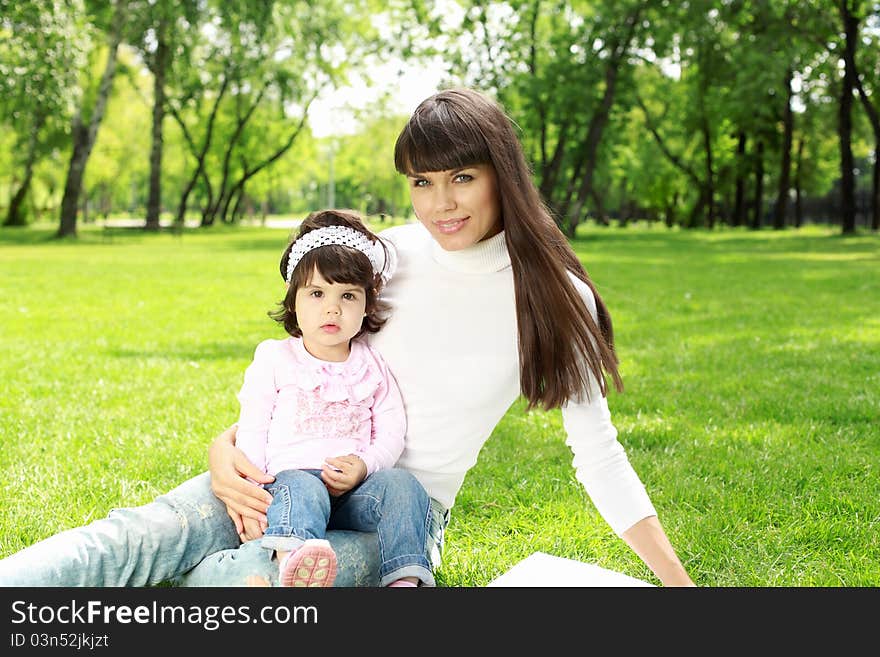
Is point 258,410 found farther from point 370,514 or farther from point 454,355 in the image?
point 454,355

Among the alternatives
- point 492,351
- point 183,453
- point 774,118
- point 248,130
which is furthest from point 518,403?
point 248,130

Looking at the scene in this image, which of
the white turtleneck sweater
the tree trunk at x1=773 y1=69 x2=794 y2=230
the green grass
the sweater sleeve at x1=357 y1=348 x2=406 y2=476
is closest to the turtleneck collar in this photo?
the white turtleneck sweater

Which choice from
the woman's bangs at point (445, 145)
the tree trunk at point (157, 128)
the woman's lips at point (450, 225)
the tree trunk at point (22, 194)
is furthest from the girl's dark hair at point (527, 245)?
the tree trunk at point (22, 194)

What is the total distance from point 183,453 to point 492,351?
224 cm

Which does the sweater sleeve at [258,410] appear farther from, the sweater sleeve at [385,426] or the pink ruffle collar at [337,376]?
the sweater sleeve at [385,426]

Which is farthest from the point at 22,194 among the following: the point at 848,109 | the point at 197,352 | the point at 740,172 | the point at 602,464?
the point at 602,464

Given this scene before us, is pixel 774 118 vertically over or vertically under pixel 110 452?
over

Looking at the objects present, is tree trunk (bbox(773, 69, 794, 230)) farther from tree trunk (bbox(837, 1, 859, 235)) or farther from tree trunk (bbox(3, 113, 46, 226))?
tree trunk (bbox(3, 113, 46, 226))

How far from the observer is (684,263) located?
16547mm

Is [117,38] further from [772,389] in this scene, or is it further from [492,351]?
[492,351]

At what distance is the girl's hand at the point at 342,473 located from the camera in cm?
247

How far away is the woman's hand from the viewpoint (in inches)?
97.6

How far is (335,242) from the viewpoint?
104 inches

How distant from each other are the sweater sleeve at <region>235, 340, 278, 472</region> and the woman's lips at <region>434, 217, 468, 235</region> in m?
0.62
